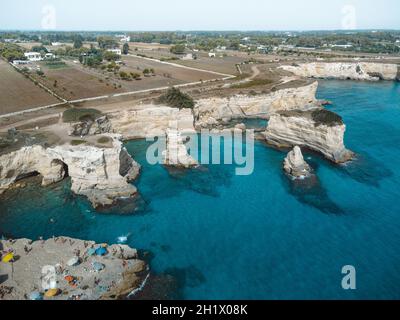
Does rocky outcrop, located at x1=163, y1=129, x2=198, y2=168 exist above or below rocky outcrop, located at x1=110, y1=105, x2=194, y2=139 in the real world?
below

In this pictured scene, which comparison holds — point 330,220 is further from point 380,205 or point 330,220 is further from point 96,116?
point 96,116

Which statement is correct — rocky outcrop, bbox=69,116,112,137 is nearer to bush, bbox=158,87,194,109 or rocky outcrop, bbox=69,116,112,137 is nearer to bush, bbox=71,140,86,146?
bush, bbox=71,140,86,146

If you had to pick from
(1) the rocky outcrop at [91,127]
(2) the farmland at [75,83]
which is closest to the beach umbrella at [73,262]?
(1) the rocky outcrop at [91,127]

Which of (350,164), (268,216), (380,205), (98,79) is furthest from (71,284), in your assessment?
(98,79)

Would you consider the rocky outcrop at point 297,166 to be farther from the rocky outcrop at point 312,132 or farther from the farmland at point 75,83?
the farmland at point 75,83

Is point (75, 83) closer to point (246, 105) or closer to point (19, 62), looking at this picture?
point (246, 105)

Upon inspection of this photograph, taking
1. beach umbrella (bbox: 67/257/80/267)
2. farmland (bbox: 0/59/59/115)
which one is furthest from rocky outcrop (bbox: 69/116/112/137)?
beach umbrella (bbox: 67/257/80/267)
